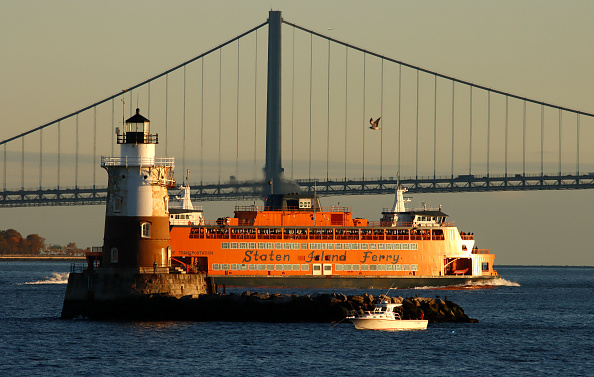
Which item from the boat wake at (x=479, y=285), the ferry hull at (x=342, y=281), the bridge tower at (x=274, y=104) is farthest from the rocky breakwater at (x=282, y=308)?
the bridge tower at (x=274, y=104)

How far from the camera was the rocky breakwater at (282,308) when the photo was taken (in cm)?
3700

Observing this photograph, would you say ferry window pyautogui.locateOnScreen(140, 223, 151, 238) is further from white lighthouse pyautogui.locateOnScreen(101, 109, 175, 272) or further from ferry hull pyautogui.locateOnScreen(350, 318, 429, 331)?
ferry hull pyautogui.locateOnScreen(350, 318, 429, 331)

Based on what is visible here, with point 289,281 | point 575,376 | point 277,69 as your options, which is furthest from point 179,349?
point 277,69

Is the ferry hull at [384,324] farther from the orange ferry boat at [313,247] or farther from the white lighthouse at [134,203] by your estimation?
the orange ferry boat at [313,247]

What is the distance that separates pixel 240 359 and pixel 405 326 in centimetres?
858

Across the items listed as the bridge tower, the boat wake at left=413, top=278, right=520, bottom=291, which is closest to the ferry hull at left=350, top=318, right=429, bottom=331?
the boat wake at left=413, top=278, right=520, bottom=291

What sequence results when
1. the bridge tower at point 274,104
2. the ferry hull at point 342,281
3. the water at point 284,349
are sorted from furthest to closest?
the bridge tower at point 274,104
the ferry hull at point 342,281
the water at point 284,349

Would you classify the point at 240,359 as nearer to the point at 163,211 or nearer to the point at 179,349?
the point at 179,349

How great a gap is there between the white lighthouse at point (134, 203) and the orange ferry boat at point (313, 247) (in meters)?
23.0

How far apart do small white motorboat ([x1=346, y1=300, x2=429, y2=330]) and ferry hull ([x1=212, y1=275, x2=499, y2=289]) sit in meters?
23.1

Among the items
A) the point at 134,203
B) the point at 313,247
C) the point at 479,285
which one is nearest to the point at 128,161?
the point at 134,203

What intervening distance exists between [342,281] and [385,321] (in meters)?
24.6

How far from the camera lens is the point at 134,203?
117ft

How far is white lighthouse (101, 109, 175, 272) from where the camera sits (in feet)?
117
